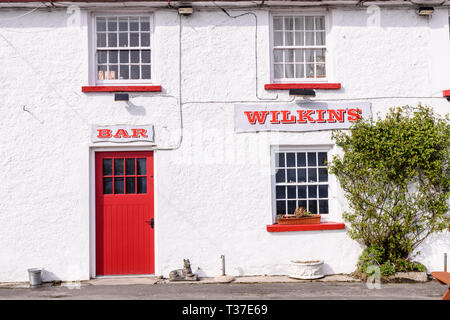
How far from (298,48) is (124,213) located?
4928 millimetres

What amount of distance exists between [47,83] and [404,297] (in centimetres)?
767

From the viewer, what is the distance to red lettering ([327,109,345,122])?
361 inches

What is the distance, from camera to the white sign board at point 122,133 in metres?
8.95

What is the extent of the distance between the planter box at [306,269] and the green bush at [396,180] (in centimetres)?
97

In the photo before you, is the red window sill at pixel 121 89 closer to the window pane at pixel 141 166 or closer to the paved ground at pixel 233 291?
the window pane at pixel 141 166

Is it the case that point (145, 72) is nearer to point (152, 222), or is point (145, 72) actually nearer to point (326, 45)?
point (152, 222)

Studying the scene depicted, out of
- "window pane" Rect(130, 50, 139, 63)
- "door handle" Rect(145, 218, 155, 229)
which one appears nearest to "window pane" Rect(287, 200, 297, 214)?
"door handle" Rect(145, 218, 155, 229)

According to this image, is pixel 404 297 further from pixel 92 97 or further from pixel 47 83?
pixel 47 83

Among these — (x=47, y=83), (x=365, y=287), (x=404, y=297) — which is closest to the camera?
(x=404, y=297)

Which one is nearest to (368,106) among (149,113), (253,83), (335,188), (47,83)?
(335,188)

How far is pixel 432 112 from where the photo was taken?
9.19 meters

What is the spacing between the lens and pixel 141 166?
9180 mm

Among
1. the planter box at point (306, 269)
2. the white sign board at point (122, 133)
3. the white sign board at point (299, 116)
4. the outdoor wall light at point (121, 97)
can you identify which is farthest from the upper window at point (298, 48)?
the planter box at point (306, 269)

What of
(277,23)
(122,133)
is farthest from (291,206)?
(277,23)
